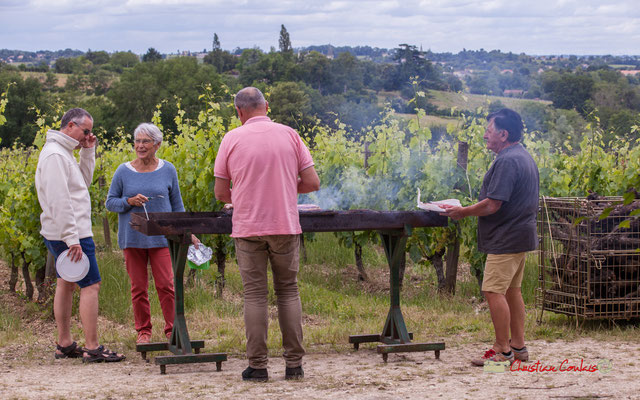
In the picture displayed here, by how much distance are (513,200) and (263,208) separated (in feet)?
5.36

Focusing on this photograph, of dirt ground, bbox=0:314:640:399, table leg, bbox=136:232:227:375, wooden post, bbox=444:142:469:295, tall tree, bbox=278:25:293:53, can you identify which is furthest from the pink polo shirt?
tall tree, bbox=278:25:293:53

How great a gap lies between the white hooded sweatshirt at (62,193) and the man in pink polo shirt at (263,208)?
107 centimetres

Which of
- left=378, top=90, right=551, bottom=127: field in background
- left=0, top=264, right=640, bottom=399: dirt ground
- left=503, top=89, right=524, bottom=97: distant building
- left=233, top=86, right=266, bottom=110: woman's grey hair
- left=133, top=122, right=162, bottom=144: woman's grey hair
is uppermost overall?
left=503, top=89, right=524, bottom=97: distant building

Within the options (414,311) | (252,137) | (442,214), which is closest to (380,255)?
(414,311)

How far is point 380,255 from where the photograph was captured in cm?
1060

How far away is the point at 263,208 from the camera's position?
442 centimetres

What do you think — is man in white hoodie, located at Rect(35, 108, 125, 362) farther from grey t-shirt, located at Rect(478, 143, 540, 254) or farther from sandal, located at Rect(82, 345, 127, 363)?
grey t-shirt, located at Rect(478, 143, 540, 254)

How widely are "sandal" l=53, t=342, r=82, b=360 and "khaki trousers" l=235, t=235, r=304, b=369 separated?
1.49 meters

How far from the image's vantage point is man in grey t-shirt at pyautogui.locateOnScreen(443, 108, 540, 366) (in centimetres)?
478

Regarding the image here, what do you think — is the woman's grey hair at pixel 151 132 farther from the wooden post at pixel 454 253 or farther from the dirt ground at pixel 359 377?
the wooden post at pixel 454 253

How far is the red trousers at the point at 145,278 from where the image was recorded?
5.46 m

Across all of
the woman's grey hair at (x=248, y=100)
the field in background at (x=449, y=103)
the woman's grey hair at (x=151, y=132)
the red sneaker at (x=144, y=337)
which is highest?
the field in background at (x=449, y=103)

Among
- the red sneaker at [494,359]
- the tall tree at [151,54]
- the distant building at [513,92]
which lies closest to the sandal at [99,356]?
the red sneaker at [494,359]

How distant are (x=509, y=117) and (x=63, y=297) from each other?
129 inches
